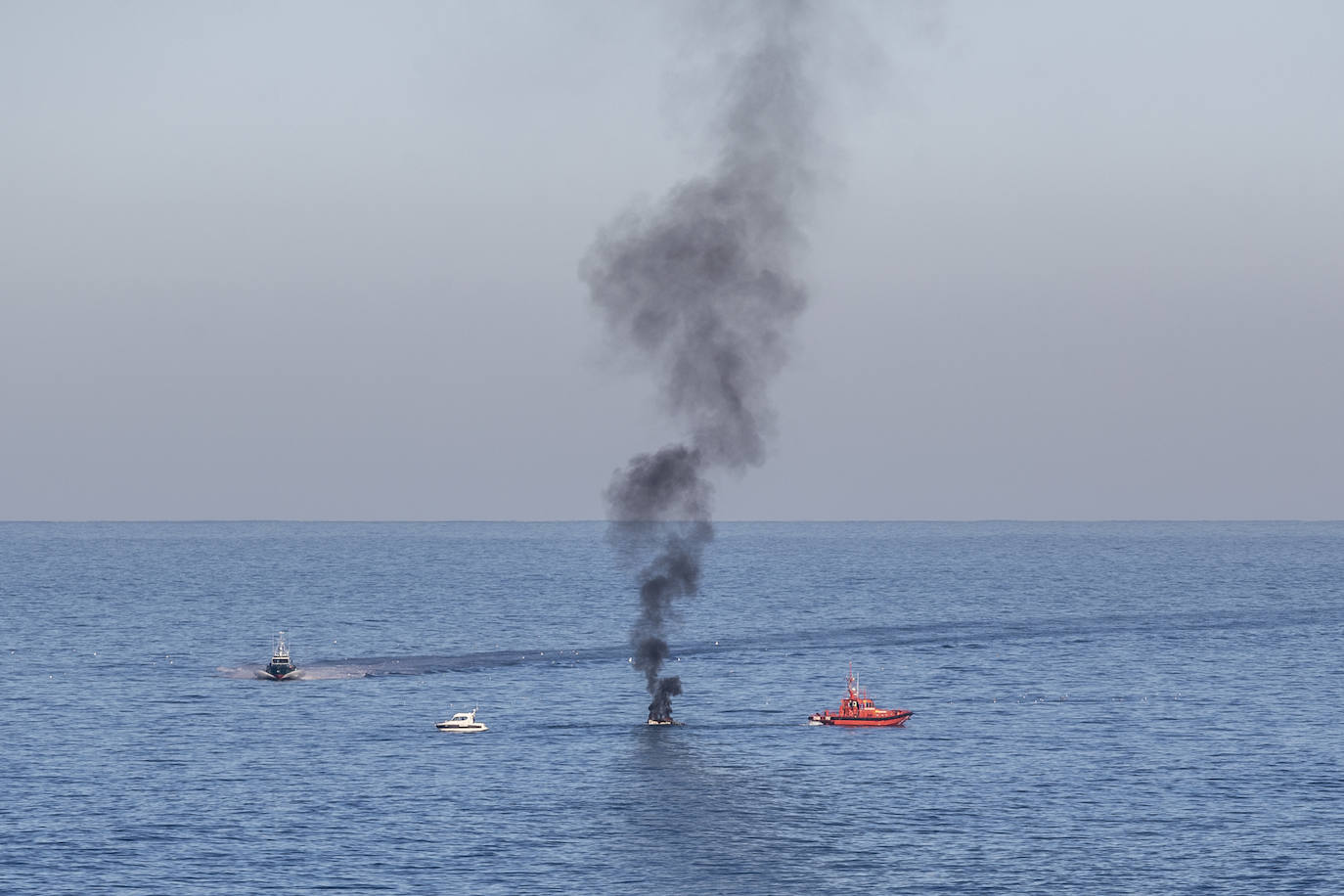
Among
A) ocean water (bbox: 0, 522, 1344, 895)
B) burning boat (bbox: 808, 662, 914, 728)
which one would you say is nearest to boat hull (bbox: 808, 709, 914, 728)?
burning boat (bbox: 808, 662, 914, 728)

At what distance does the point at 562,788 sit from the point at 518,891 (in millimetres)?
30945

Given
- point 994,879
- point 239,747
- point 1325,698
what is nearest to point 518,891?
point 994,879

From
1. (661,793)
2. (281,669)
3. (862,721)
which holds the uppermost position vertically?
(281,669)

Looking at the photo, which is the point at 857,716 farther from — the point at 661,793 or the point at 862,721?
the point at 661,793

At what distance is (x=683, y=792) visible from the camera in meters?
130

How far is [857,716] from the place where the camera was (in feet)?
545

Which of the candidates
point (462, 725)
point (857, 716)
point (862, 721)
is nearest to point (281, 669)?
point (462, 725)

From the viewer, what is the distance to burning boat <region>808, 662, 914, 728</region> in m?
166

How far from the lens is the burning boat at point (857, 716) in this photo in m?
166

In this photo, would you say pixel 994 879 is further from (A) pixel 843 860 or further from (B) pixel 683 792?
(B) pixel 683 792

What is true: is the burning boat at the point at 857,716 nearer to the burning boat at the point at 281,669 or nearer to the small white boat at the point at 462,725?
the small white boat at the point at 462,725

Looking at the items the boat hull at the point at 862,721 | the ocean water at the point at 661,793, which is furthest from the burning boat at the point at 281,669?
the boat hull at the point at 862,721

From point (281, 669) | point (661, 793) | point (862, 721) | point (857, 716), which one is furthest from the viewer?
point (281, 669)

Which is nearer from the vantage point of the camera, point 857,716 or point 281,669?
point 857,716
